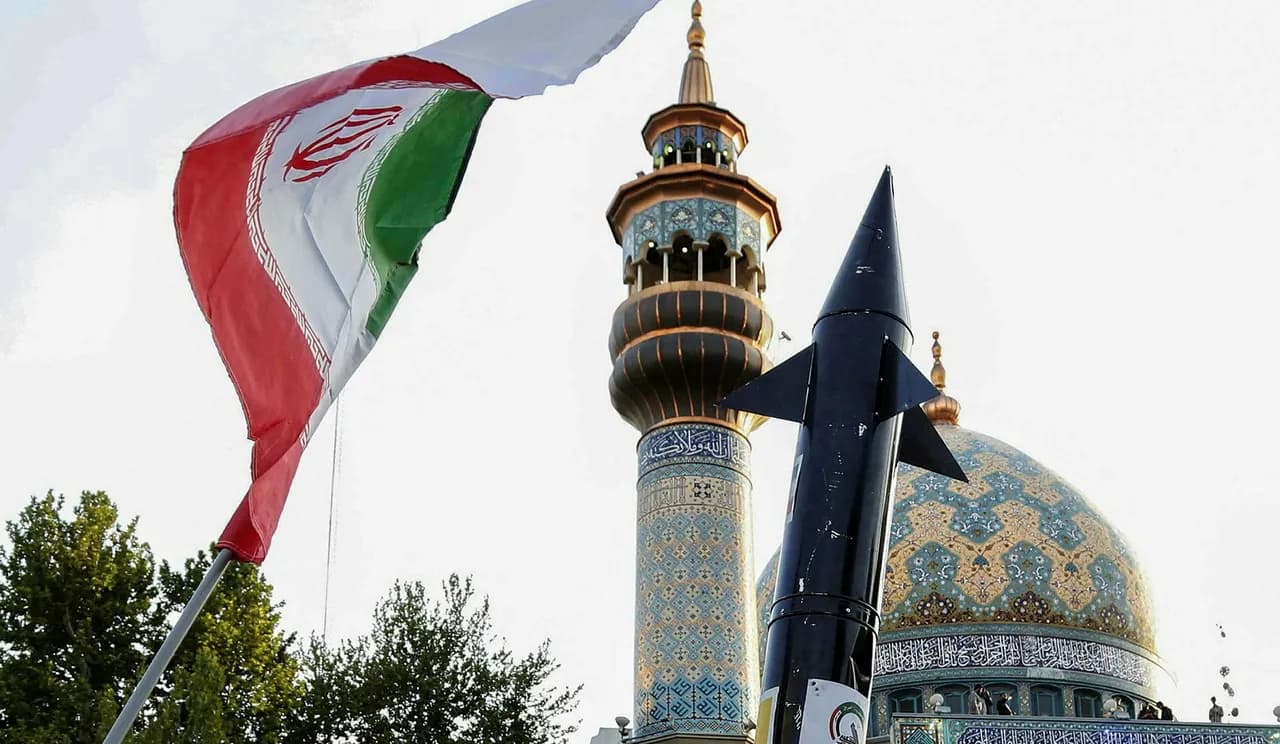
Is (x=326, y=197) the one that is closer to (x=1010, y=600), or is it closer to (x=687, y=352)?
(x=687, y=352)

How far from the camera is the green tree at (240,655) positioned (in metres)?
16.7

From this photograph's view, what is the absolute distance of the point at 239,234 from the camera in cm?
725

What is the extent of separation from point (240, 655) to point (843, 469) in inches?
324

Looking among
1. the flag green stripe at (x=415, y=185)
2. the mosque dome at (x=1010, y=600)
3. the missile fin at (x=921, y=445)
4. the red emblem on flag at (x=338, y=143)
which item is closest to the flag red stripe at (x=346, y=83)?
the red emblem on flag at (x=338, y=143)

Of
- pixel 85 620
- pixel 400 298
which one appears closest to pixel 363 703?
pixel 85 620

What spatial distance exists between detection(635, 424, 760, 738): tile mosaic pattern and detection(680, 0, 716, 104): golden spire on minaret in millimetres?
4518

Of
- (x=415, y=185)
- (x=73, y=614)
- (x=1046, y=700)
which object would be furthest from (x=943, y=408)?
(x=415, y=185)

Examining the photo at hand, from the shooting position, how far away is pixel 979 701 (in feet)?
66.3

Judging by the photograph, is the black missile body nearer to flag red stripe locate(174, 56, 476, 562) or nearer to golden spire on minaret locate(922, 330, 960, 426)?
flag red stripe locate(174, 56, 476, 562)

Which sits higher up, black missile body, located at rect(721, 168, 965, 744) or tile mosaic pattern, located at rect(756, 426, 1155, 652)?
tile mosaic pattern, located at rect(756, 426, 1155, 652)

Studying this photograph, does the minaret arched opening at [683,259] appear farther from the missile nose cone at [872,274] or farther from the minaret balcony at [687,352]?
the missile nose cone at [872,274]

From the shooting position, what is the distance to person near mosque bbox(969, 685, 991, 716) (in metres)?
20.1

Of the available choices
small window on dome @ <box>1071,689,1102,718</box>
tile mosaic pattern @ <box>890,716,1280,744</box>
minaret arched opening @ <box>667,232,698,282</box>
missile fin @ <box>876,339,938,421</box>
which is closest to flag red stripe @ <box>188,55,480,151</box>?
missile fin @ <box>876,339,938,421</box>

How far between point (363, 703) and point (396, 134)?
11.6 meters
